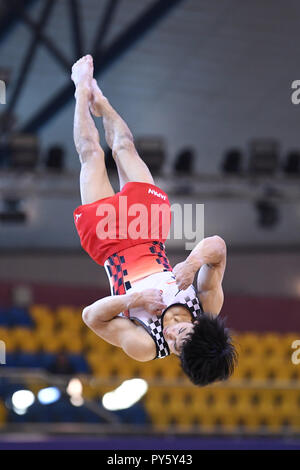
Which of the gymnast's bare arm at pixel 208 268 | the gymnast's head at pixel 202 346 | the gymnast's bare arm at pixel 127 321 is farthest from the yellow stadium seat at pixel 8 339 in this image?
the gymnast's head at pixel 202 346

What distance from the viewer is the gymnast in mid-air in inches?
166

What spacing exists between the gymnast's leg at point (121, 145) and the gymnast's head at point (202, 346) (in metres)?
1.09

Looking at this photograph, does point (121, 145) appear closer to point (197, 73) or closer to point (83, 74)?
point (83, 74)

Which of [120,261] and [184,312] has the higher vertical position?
[120,261]

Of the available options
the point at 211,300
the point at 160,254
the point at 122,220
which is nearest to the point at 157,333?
the point at 211,300

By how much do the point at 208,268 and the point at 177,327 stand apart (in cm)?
42

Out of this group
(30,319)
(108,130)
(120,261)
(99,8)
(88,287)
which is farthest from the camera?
(88,287)

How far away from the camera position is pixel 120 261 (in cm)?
472

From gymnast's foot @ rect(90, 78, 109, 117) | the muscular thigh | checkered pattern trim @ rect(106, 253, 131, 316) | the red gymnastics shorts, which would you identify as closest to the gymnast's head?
checkered pattern trim @ rect(106, 253, 131, 316)

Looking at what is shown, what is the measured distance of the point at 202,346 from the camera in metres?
4.17

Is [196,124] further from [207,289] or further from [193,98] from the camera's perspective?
[207,289]

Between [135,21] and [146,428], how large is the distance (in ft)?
17.5

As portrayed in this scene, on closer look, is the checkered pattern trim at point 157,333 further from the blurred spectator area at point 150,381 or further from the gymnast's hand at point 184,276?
the blurred spectator area at point 150,381

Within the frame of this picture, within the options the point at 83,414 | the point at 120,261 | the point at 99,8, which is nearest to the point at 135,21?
the point at 99,8
